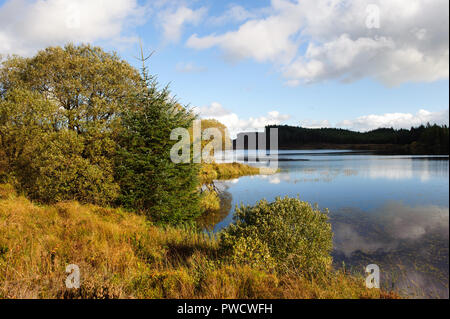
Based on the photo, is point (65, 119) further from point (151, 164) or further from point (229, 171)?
point (229, 171)

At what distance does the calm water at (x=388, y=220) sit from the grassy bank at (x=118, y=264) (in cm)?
381

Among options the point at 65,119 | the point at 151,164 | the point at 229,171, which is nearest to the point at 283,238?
the point at 151,164

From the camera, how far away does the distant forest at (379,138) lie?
6494 centimetres

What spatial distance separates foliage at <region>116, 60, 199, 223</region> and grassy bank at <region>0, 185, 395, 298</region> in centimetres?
110

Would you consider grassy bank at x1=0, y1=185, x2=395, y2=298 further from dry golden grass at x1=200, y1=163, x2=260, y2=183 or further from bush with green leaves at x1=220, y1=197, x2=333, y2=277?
dry golden grass at x1=200, y1=163, x2=260, y2=183

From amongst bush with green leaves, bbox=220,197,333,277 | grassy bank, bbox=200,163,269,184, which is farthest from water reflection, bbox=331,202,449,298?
grassy bank, bbox=200,163,269,184

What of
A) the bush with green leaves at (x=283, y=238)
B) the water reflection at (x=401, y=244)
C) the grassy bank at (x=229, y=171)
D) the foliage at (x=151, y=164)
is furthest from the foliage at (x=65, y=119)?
the grassy bank at (x=229, y=171)

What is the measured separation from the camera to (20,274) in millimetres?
5031

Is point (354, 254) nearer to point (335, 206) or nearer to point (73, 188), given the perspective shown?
point (335, 206)

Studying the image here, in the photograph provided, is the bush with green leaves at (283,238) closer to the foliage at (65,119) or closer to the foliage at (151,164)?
the foliage at (151,164)

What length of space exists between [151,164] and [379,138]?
410 ft
